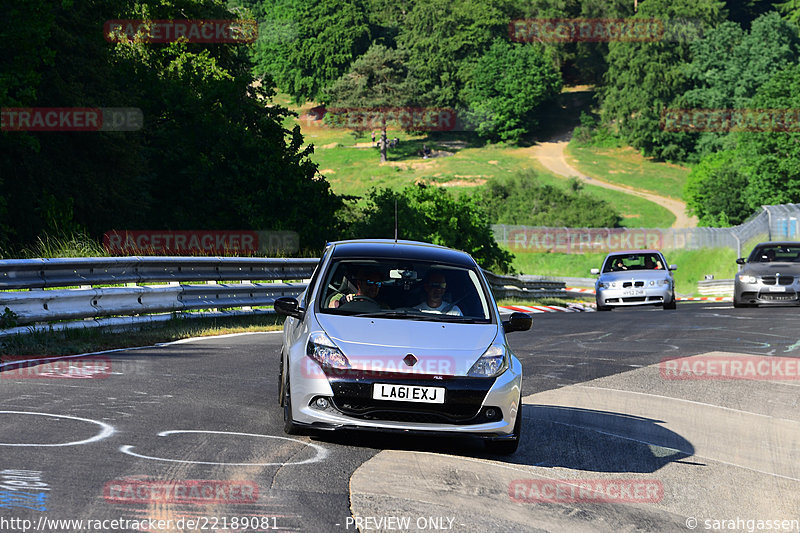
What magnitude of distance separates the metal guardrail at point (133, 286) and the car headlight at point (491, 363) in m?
6.67

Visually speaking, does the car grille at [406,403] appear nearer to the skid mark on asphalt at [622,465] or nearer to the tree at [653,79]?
the skid mark on asphalt at [622,465]

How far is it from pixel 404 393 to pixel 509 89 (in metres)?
140

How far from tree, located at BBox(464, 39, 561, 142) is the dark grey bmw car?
115 meters

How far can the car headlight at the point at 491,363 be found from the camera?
7.48 m

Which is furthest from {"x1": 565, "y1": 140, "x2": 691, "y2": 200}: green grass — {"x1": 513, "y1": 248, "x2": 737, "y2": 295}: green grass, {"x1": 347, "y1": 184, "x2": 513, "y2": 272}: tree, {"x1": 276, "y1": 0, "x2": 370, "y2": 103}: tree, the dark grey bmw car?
the dark grey bmw car

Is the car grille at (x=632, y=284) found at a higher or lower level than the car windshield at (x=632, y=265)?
lower

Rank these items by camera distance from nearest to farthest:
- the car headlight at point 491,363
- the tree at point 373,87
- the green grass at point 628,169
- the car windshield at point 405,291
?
the car headlight at point 491,363 < the car windshield at point 405,291 < the green grass at point 628,169 < the tree at point 373,87

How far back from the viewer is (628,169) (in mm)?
124062

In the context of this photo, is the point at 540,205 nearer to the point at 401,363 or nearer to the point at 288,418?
the point at 288,418

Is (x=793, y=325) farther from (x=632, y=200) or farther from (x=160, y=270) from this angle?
(x=632, y=200)

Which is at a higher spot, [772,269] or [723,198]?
[723,198]

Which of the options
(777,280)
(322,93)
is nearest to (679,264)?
(777,280)

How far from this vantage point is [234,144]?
36375 mm

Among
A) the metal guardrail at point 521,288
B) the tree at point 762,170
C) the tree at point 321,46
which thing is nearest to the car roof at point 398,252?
the metal guardrail at point 521,288
